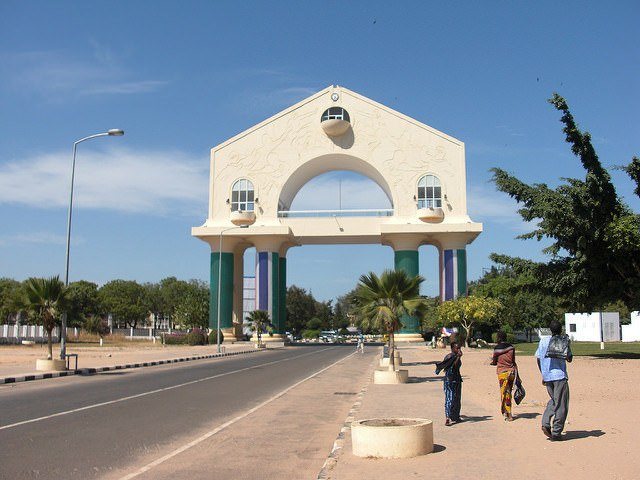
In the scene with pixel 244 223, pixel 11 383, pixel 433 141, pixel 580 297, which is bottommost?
pixel 11 383

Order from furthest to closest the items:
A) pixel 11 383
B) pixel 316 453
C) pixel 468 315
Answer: pixel 468 315 → pixel 11 383 → pixel 316 453

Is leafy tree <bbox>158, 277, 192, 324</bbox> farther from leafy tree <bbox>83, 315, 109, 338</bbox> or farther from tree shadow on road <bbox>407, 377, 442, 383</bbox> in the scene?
tree shadow on road <bbox>407, 377, 442, 383</bbox>

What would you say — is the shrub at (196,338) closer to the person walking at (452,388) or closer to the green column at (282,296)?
→ the green column at (282,296)

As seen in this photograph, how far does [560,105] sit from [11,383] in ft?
75.2

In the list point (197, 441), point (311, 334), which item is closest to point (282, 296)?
point (311, 334)

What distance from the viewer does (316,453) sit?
906 cm

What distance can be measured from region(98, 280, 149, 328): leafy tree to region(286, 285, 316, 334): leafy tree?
84.0 feet

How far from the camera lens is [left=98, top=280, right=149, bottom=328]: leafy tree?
110125 mm

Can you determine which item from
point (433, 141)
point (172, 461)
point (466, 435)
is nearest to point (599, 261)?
point (466, 435)

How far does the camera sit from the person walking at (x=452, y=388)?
35.0ft

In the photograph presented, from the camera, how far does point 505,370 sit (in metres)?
11.0

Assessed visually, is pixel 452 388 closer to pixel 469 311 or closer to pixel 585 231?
pixel 585 231

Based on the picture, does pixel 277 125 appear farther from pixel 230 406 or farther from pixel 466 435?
pixel 466 435

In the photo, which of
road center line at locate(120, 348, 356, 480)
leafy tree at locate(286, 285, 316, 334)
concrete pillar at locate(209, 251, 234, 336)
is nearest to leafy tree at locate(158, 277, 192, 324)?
leafy tree at locate(286, 285, 316, 334)
